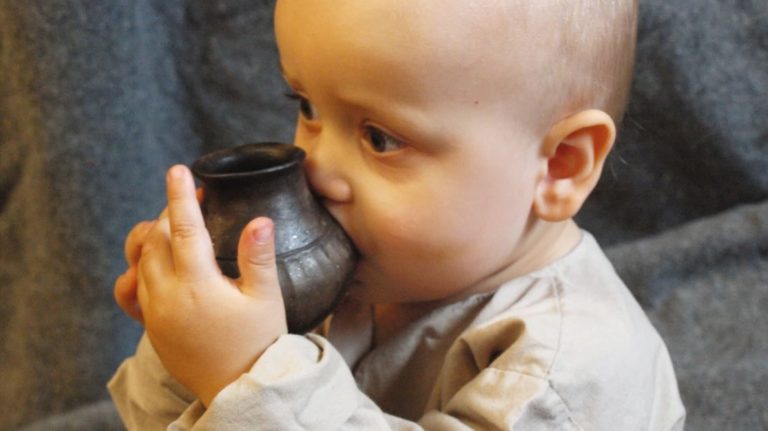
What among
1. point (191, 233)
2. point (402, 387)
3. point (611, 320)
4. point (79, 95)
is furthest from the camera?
point (79, 95)

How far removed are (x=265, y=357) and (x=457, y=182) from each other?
8.4 inches

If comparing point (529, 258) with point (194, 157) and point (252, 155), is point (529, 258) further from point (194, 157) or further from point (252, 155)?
point (194, 157)

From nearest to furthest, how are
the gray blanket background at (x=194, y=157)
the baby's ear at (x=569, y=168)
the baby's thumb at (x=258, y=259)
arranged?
1. the baby's thumb at (x=258, y=259)
2. the baby's ear at (x=569, y=168)
3. the gray blanket background at (x=194, y=157)

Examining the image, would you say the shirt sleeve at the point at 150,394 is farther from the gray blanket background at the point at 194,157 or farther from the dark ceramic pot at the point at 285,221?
the gray blanket background at the point at 194,157

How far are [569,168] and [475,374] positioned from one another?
8.1 inches

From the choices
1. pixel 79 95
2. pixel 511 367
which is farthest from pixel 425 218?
pixel 79 95

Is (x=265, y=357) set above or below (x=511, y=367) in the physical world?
above

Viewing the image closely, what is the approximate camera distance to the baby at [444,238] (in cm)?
70

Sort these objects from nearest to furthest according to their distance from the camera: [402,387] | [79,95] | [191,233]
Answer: [191,233], [402,387], [79,95]

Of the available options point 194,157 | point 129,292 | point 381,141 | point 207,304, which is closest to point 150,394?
point 129,292

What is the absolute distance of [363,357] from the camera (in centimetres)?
97

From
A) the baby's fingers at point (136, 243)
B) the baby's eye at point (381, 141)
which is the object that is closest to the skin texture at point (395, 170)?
the baby's eye at point (381, 141)

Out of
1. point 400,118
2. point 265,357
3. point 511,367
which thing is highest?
point 400,118

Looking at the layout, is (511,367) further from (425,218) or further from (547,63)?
(547,63)
